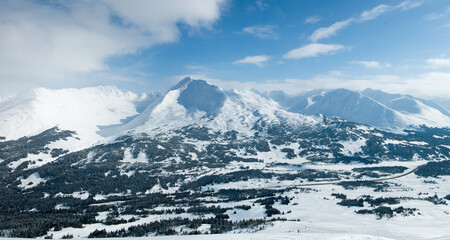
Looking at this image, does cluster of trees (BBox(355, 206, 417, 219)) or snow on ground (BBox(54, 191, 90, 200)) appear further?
snow on ground (BBox(54, 191, 90, 200))

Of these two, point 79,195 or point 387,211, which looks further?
point 79,195

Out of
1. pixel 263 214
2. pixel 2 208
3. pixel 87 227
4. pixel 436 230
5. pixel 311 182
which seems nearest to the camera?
pixel 436 230

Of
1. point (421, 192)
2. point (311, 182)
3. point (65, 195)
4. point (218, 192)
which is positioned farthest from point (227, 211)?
point (65, 195)

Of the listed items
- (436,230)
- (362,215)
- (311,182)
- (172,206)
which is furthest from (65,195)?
(436,230)

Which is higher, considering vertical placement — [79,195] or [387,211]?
[79,195]

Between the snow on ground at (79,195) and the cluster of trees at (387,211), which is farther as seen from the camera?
the snow on ground at (79,195)

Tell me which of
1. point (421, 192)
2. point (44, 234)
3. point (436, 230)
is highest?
point (44, 234)

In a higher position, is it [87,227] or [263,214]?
[87,227]

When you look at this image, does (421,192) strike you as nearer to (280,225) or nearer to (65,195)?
(280,225)

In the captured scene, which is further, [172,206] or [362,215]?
[172,206]

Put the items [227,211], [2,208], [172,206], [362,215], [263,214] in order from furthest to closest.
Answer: [2,208], [172,206], [227,211], [263,214], [362,215]
